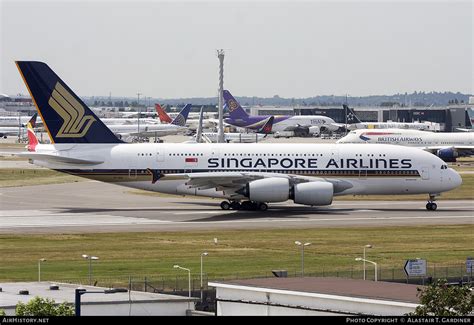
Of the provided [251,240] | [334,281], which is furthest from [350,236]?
[334,281]

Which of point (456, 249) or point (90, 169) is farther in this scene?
point (90, 169)

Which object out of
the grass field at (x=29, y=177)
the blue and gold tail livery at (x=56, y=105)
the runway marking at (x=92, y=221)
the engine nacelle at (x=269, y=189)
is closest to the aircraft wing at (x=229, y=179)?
the engine nacelle at (x=269, y=189)

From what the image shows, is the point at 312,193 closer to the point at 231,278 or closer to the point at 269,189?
the point at 269,189

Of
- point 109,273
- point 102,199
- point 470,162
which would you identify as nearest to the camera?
point 109,273

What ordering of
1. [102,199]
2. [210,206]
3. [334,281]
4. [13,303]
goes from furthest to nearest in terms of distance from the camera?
[102,199] < [210,206] < [334,281] < [13,303]

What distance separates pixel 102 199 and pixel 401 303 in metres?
59.3

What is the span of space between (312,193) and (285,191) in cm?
189

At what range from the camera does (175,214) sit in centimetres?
7881

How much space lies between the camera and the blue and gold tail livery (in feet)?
261

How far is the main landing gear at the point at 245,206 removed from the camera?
8094cm

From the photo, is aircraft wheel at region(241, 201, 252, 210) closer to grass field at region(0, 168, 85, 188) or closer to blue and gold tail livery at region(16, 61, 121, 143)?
blue and gold tail livery at region(16, 61, 121, 143)

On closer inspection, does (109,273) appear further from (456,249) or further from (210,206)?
(210,206)

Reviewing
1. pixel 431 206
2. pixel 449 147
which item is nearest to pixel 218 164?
pixel 431 206

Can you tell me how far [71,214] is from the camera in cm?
7881
